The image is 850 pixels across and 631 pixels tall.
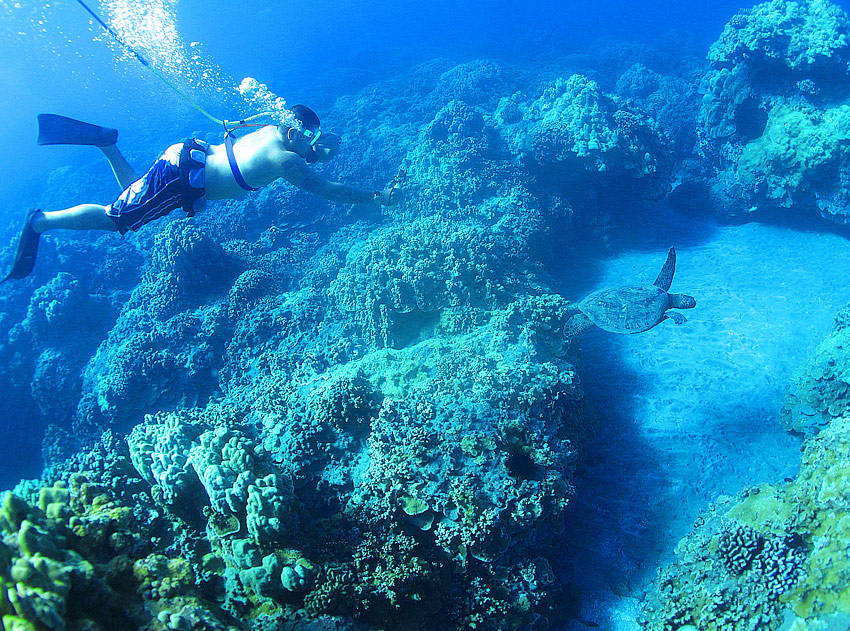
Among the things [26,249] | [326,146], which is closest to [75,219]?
[26,249]

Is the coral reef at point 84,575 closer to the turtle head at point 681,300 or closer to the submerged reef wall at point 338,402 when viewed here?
the submerged reef wall at point 338,402

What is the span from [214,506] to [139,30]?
126 ft

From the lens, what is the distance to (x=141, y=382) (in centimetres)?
692

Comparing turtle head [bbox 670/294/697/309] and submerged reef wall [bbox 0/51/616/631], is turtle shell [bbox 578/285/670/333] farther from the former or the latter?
submerged reef wall [bbox 0/51/616/631]

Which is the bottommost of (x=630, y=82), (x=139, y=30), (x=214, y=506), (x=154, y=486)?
(x=214, y=506)

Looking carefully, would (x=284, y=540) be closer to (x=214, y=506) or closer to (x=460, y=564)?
(x=214, y=506)

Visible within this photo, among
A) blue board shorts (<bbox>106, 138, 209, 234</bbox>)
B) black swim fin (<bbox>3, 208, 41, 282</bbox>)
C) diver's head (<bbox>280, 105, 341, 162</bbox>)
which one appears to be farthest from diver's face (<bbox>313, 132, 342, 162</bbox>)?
black swim fin (<bbox>3, 208, 41, 282</bbox>)

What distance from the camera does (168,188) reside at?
4.31 metres

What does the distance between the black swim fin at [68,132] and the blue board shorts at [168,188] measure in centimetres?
113

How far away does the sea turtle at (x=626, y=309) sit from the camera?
5555 mm

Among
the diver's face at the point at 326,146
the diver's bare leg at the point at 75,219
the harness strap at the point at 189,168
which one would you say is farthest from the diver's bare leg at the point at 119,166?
the diver's face at the point at 326,146

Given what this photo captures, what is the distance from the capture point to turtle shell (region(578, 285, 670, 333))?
18.2 ft

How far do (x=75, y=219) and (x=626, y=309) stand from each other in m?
7.11

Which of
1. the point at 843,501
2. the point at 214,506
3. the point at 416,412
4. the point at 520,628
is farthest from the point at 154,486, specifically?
the point at 843,501
